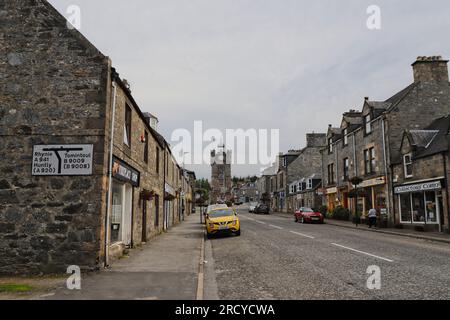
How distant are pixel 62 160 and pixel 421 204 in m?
21.3

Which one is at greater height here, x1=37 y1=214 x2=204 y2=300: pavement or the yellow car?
the yellow car

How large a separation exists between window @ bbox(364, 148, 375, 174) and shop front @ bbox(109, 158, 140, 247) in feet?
68.6

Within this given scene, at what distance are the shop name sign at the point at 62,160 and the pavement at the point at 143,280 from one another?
113 inches

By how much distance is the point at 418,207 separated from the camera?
72.5 ft

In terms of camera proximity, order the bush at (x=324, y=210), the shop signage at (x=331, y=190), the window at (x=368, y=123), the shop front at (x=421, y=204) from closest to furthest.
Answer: the shop front at (x=421, y=204) < the window at (x=368, y=123) < the shop signage at (x=331, y=190) < the bush at (x=324, y=210)

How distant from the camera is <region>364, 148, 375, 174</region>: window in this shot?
2773cm

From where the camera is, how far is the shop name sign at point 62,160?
9.48 metres

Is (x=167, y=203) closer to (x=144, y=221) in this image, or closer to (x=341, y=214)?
(x=144, y=221)

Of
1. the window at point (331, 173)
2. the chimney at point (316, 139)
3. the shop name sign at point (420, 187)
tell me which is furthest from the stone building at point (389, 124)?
the chimney at point (316, 139)

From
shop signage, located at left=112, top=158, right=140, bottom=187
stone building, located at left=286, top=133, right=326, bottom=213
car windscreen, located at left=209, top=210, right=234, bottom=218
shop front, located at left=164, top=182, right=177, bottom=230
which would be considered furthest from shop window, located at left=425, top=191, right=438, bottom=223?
stone building, located at left=286, top=133, right=326, bottom=213

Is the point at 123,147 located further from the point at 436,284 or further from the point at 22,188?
the point at 436,284

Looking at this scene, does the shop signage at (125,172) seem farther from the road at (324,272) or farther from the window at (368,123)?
the window at (368,123)

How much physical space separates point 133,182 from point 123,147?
70.6 inches

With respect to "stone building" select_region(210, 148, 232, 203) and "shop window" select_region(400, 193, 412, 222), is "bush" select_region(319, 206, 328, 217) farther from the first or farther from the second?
"stone building" select_region(210, 148, 232, 203)
